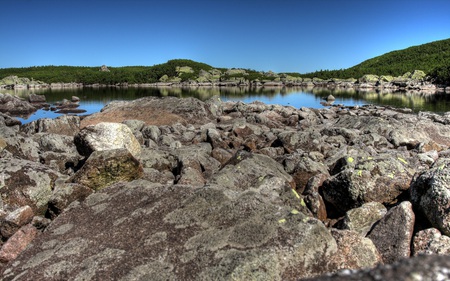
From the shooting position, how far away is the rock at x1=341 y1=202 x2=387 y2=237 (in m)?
7.11

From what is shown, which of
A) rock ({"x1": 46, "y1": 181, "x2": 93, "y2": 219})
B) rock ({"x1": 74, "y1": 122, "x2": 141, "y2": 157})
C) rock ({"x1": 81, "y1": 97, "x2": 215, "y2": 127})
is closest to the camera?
rock ({"x1": 46, "y1": 181, "x2": 93, "y2": 219})

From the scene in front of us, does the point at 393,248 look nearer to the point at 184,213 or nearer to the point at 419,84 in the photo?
the point at 184,213

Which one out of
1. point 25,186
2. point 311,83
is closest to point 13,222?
point 25,186

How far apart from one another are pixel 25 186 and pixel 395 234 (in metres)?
8.47

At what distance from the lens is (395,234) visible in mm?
6223

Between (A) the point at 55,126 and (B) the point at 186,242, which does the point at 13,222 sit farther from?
(A) the point at 55,126

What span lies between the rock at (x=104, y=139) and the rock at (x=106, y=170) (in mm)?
3220

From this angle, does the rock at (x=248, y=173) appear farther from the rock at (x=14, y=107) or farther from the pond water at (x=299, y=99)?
the rock at (x=14, y=107)

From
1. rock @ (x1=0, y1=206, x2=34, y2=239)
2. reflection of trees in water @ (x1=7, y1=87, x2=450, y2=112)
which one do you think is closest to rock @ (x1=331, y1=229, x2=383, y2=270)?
rock @ (x1=0, y1=206, x2=34, y2=239)

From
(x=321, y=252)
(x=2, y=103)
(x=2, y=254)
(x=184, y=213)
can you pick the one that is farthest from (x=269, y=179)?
(x=2, y=103)

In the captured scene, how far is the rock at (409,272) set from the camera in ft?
6.94

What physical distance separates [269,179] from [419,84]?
128152mm

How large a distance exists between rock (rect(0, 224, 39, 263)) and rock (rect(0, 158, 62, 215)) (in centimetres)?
180

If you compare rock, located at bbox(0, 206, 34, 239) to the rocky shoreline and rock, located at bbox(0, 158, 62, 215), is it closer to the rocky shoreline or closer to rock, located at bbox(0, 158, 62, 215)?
rock, located at bbox(0, 158, 62, 215)
